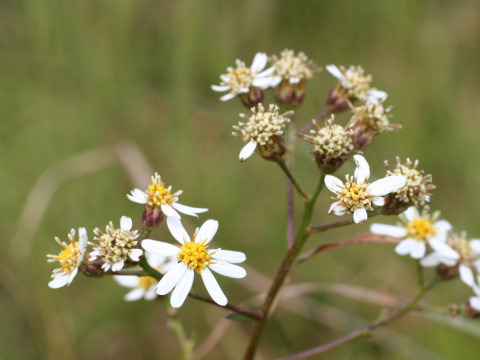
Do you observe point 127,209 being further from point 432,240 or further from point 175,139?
point 432,240

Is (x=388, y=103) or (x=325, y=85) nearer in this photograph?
(x=388, y=103)

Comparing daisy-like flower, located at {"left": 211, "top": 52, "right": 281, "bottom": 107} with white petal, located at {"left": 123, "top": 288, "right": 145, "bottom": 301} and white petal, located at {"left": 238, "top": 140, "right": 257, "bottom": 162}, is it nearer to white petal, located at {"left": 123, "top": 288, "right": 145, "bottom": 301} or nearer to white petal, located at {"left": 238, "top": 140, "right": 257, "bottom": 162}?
white petal, located at {"left": 238, "top": 140, "right": 257, "bottom": 162}

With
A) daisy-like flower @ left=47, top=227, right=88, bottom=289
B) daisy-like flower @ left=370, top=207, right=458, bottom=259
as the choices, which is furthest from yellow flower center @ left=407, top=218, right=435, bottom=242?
daisy-like flower @ left=47, top=227, right=88, bottom=289

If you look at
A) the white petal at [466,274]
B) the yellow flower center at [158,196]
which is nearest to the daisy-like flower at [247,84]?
the yellow flower center at [158,196]

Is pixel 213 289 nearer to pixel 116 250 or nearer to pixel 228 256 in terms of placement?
pixel 228 256

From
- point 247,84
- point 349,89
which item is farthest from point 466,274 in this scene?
point 247,84

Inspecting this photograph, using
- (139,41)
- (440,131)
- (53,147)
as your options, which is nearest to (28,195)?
(53,147)
